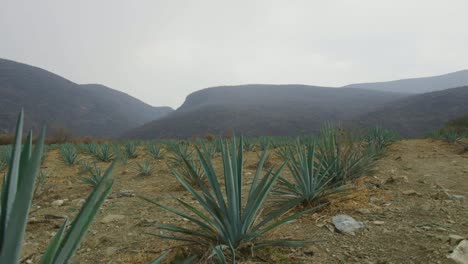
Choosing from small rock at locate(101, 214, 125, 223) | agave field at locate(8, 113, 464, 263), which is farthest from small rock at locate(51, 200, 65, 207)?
small rock at locate(101, 214, 125, 223)

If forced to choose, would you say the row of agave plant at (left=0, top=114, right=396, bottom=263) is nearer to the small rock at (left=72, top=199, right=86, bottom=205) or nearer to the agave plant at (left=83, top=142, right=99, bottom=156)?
the small rock at (left=72, top=199, right=86, bottom=205)

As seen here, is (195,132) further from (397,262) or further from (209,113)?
(397,262)

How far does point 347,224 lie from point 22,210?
2.02m

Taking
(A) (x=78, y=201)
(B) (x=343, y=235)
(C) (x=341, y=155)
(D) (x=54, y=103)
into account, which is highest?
(D) (x=54, y=103)

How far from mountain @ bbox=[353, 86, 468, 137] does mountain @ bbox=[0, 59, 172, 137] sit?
4567 centimetres

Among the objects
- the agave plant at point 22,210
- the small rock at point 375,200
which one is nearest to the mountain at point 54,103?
the small rock at point 375,200

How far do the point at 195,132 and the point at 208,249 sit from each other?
38.7m

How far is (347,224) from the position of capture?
1.98 metres

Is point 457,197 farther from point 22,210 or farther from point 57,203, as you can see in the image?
point 57,203

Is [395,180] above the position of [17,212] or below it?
below

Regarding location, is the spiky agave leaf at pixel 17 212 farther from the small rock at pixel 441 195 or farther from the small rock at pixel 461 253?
the small rock at pixel 441 195

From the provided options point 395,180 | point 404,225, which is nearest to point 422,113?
point 395,180

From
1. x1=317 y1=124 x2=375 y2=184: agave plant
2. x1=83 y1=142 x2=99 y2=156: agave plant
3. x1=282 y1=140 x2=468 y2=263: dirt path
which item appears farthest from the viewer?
x1=83 y1=142 x2=99 y2=156: agave plant

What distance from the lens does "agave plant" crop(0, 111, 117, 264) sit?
65 cm
